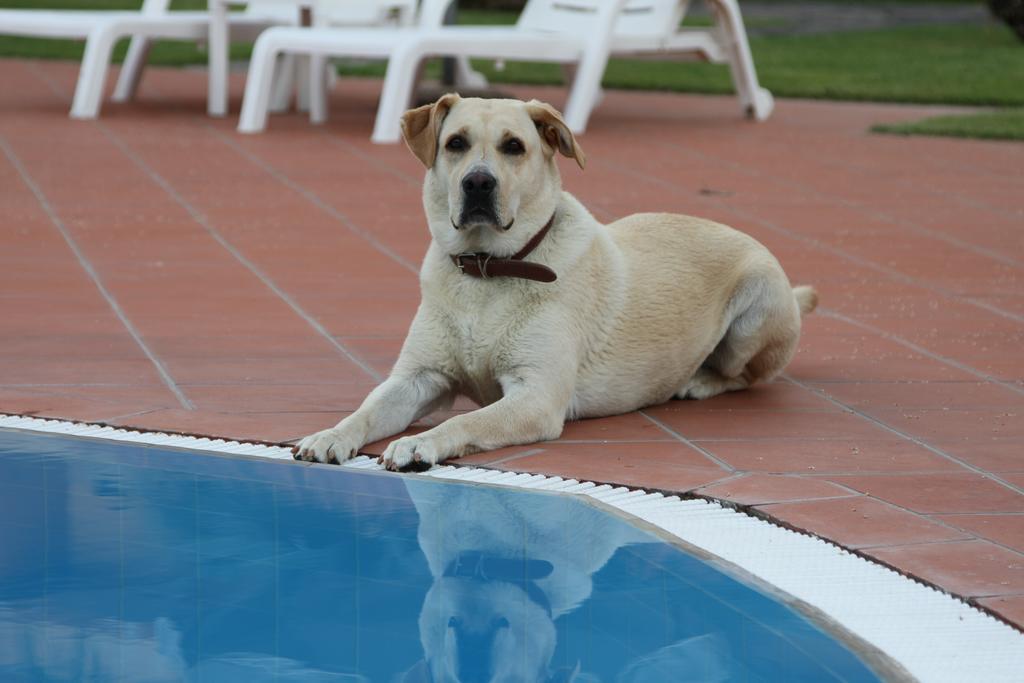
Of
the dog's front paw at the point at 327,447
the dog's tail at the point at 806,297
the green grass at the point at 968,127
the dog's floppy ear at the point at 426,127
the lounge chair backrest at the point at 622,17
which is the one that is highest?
the dog's floppy ear at the point at 426,127

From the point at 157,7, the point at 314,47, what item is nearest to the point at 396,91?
the point at 314,47

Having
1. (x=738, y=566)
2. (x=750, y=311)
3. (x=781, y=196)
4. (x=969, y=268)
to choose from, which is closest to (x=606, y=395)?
(x=750, y=311)

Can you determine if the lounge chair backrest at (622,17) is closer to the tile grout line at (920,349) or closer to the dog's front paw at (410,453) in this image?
the tile grout line at (920,349)

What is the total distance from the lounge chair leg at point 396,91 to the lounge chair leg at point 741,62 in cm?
261

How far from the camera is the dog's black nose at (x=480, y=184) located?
4715 millimetres

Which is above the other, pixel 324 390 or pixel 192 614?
pixel 192 614

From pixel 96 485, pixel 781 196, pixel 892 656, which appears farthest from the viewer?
pixel 781 196

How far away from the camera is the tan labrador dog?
4711 millimetres

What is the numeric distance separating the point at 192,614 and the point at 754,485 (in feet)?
5.21

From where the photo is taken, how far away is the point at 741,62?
12.8 metres

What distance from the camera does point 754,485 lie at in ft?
14.3

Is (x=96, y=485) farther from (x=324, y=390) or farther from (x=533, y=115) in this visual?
(x=533, y=115)

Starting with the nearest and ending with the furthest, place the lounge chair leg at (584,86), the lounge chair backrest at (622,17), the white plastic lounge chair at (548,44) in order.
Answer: the white plastic lounge chair at (548,44) → the lounge chair leg at (584,86) → the lounge chair backrest at (622,17)

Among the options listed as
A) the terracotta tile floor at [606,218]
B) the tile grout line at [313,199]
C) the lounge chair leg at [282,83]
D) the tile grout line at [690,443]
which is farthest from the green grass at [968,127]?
the tile grout line at [690,443]
